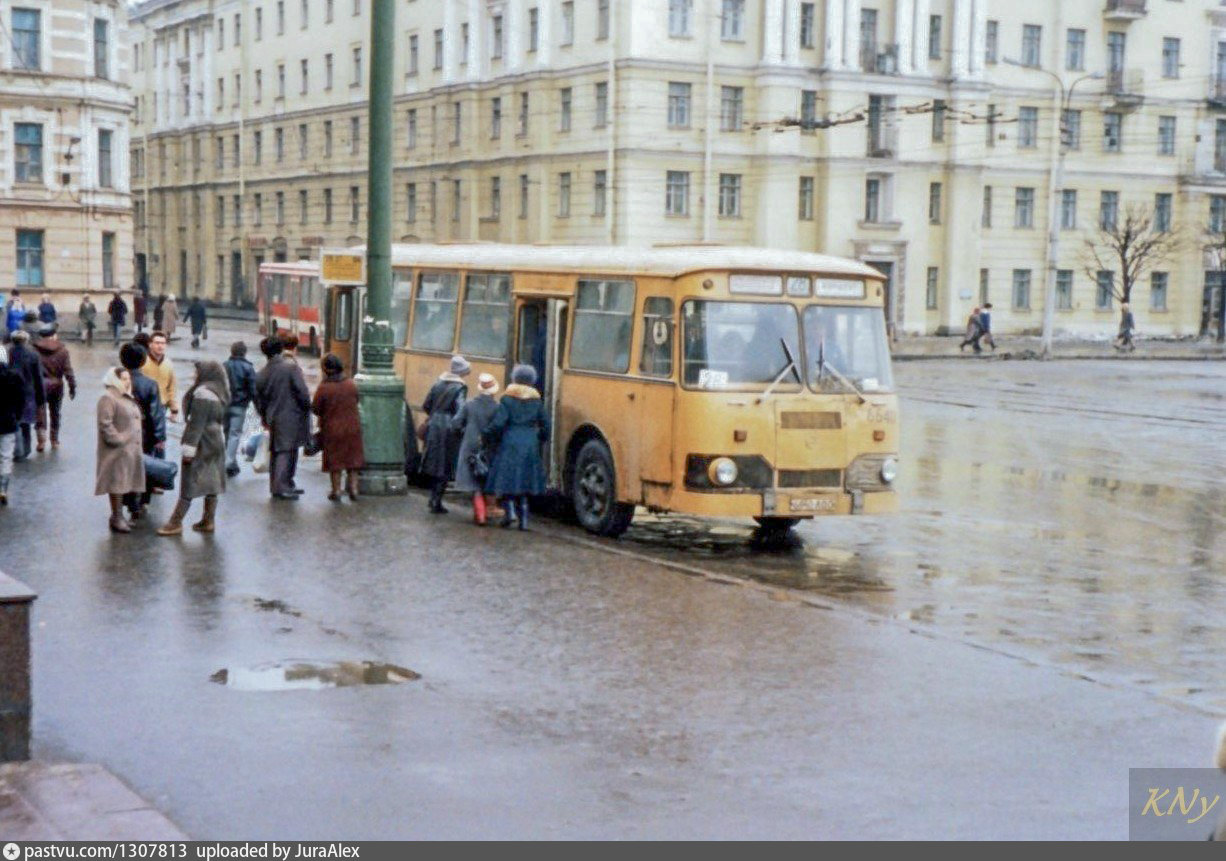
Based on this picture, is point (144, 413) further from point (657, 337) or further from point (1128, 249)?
point (1128, 249)

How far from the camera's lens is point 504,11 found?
66125 mm

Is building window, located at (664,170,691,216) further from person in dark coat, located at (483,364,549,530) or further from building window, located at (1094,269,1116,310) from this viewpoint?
person in dark coat, located at (483,364,549,530)

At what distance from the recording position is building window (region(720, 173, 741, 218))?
6306 cm

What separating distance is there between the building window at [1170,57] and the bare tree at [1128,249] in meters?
5.84

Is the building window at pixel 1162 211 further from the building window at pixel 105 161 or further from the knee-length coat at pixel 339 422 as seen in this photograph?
the knee-length coat at pixel 339 422

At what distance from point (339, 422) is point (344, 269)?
2.28m

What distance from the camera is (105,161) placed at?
62969 mm

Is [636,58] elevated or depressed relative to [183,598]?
elevated

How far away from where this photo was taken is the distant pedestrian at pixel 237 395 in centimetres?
1877

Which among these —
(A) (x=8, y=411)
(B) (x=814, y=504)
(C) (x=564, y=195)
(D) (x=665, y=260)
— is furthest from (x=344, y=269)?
(C) (x=564, y=195)

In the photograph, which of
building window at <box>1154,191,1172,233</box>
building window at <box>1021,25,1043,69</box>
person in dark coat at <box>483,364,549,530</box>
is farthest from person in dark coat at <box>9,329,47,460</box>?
building window at <box>1154,191,1172,233</box>

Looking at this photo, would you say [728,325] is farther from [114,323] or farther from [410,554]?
[114,323]

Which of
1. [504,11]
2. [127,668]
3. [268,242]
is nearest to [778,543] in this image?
[127,668]

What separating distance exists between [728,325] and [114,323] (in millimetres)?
41729
